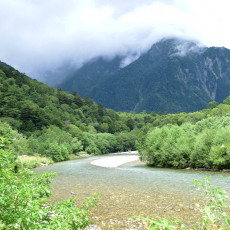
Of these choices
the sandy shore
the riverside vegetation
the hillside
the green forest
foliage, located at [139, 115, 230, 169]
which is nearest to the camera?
the riverside vegetation

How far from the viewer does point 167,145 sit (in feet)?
130

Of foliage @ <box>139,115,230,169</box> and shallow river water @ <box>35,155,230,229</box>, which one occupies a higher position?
foliage @ <box>139,115,230,169</box>

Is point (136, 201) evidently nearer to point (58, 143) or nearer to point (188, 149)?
point (188, 149)

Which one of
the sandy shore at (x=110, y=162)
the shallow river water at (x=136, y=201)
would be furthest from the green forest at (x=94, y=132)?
the shallow river water at (x=136, y=201)

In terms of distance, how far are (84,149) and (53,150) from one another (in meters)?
32.5

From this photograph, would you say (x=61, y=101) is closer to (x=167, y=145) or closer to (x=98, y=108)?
(x=98, y=108)

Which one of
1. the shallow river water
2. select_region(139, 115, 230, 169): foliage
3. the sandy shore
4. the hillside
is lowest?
the sandy shore

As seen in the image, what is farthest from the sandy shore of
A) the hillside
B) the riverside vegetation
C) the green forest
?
the hillside

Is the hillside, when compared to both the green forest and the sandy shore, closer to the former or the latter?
the green forest

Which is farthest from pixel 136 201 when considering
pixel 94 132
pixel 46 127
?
pixel 94 132

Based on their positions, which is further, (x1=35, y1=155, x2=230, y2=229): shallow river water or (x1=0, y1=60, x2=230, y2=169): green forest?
(x1=0, y1=60, x2=230, y2=169): green forest

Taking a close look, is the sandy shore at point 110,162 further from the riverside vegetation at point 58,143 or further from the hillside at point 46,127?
the hillside at point 46,127

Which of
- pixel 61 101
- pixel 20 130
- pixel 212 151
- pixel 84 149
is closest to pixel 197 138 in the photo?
pixel 212 151

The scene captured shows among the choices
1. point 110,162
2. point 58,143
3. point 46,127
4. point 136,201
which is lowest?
point 110,162
